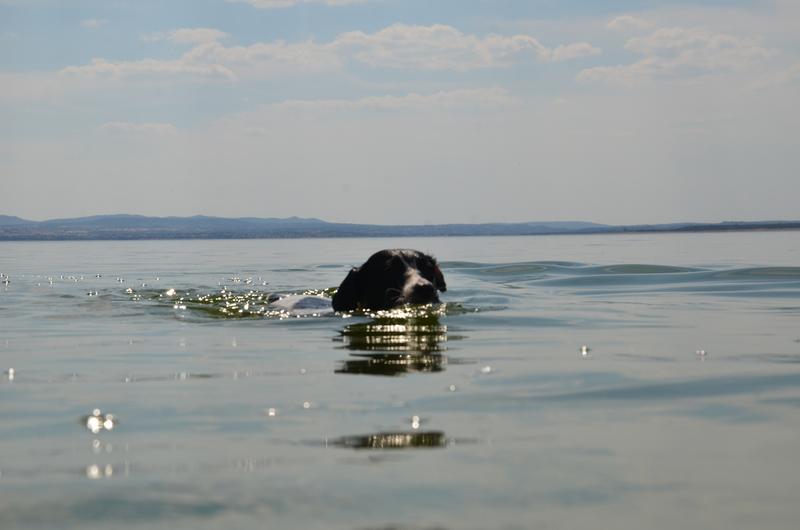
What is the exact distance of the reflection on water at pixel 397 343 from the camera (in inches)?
340

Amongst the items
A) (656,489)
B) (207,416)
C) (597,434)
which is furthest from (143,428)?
(656,489)

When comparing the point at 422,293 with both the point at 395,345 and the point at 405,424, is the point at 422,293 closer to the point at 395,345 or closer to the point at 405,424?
the point at 395,345

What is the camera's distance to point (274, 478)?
183 inches

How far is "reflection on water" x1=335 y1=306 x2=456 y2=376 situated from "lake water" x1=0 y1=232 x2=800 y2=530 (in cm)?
7

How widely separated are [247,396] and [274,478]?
2539mm

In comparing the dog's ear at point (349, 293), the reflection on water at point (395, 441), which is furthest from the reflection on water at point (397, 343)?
the reflection on water at point (395, 441)

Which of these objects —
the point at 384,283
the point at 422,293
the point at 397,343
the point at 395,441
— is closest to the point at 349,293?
the point at 384,283

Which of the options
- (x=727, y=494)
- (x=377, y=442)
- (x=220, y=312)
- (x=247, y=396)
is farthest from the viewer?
(x=220, y=312)

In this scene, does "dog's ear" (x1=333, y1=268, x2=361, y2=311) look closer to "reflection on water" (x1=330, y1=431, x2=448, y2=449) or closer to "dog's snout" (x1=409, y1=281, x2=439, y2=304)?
"dog's snout" (x1=409, y1=281, x2=439, y2=304)

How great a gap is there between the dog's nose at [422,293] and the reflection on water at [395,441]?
8069 mm

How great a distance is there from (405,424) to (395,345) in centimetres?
446

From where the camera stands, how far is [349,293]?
48.0ft

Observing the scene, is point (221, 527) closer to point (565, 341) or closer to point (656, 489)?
point (656, 489)

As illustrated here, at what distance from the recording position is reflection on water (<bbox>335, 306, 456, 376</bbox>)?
28.3 ft
